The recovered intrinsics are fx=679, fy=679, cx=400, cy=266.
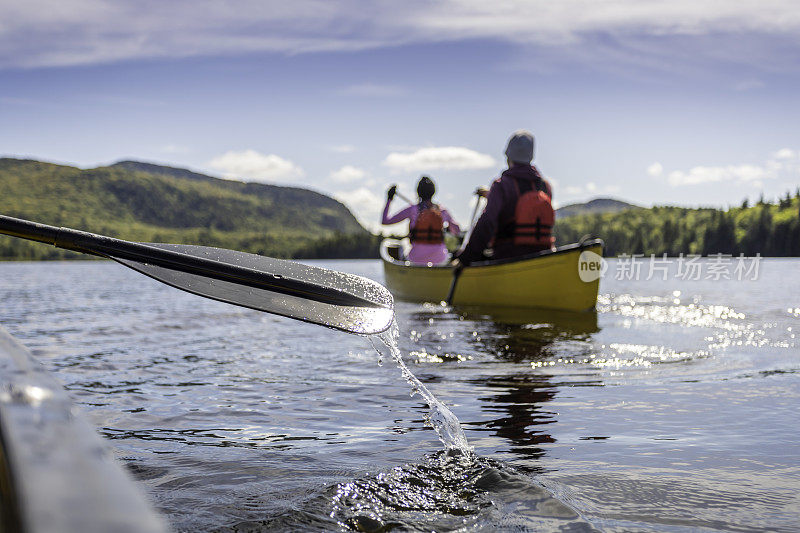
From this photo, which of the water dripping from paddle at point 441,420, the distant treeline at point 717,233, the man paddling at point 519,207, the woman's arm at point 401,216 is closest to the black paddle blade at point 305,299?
the water dripping from paddle at point 441,420

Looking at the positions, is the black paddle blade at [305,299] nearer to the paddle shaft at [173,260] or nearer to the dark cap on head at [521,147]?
the paddle shaft at [173,260]

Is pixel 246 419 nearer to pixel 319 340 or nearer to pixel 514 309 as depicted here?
pixel 319 340

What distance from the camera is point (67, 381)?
18.6ft

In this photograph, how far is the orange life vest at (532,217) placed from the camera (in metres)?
10.9

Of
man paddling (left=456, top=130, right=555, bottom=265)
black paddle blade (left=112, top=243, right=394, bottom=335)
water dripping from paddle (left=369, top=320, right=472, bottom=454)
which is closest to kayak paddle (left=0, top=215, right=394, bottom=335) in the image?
black paddle blade (left=112, top=243, right=394, bottom=335)

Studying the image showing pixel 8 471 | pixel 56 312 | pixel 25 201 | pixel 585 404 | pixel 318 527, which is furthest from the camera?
pixel 25 201

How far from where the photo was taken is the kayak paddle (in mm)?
2938

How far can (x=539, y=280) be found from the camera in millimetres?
Answer: 10930

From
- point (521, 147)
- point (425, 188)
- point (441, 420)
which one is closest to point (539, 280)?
point (521, 147)

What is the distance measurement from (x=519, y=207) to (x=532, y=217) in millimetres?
278

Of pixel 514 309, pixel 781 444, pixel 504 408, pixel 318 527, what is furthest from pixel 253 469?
pixel 514 309

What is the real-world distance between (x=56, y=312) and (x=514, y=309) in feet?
27.6

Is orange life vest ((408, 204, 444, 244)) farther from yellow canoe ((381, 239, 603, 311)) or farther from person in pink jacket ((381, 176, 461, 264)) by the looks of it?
yellow canoe ((381, 239, 603, 311))

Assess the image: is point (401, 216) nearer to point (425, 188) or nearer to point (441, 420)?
point (425, 188)
